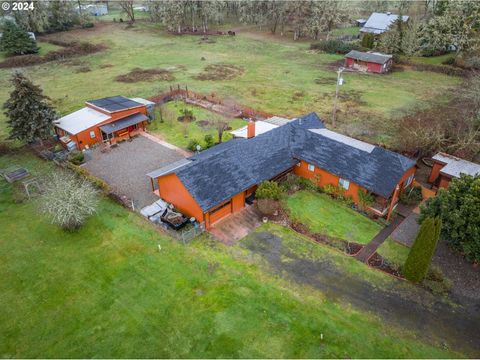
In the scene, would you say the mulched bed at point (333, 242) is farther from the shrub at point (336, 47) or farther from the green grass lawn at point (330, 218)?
the shrub at point (336, 47)

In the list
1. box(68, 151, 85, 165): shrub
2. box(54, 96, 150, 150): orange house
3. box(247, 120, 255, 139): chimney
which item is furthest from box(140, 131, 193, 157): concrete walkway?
box(68, 151, 85, 165): shrub

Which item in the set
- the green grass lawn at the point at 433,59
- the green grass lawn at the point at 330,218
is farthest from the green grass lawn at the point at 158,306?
the green grass lawn at the point at 433,59

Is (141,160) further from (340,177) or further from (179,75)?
(179,75)

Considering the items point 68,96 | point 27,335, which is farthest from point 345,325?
point 68,96

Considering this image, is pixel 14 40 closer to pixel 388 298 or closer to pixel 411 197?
pixel 411 197

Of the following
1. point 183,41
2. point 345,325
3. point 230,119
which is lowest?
point 345,325

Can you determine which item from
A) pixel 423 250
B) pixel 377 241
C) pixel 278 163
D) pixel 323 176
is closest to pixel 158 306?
pixel 278 163

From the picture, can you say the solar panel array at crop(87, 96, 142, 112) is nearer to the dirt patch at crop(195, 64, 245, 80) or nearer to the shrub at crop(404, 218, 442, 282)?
the dirt patch at crop(195, 64, 245, 80)
